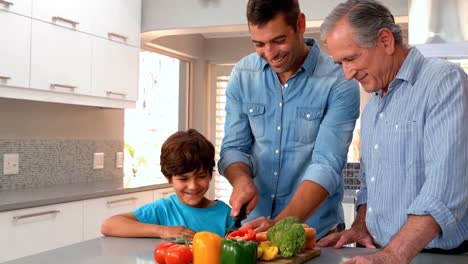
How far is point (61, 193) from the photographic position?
3488 mm

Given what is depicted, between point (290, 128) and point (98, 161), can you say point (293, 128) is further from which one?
point (98, 161)

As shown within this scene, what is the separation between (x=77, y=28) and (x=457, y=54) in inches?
88.6

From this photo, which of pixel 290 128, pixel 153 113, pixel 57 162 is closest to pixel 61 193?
pixel 57 162

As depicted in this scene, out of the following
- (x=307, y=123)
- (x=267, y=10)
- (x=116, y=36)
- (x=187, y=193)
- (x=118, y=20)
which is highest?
(x=118, y=20)

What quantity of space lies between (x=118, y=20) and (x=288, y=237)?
9.97 feet

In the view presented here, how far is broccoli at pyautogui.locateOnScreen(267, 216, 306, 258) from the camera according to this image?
1.50m

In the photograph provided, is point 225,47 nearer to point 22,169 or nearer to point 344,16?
point 22,169

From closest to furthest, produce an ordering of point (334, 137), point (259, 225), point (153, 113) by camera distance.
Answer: point (259, 225) → point (334, 137) → point (153, 113)

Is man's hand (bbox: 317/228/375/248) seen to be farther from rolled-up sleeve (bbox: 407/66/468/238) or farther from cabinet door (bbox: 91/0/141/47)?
cabinet door (bbox: 91/0/141/47)

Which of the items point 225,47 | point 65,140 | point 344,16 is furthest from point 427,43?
point 225,47

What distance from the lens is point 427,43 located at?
11.8 ft

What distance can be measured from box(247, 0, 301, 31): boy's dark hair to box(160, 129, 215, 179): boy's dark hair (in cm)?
49

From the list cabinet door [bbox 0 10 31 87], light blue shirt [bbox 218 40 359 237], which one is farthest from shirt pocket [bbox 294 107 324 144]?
cabinet door [bbox 0 10 31 87]

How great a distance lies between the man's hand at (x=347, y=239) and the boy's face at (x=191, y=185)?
0.50 m
